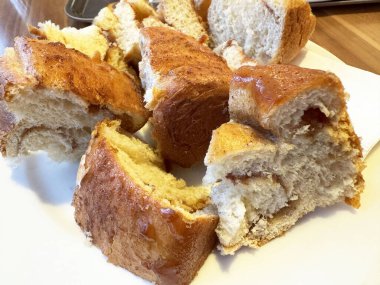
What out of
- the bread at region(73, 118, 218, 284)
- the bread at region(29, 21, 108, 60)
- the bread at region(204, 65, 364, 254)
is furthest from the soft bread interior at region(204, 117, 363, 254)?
the bread at region(29, 21, 108, 60)

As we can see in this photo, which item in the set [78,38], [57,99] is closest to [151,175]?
[57,99]

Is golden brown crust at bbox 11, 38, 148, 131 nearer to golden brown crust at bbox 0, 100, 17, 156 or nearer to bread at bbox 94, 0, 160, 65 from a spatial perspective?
golden brown crust at bbox 0, 100, 17, 156

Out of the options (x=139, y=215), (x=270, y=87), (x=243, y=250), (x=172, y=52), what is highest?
(x=270, y=87)

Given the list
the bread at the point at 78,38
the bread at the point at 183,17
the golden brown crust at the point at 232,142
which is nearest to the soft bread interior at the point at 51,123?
the bread at the point at 78,38

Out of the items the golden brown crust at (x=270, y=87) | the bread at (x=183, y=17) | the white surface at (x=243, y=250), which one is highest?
the golden brown crust at (x=270, y=87)

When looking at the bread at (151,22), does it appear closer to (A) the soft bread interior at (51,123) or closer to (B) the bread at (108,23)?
(B) the bread at (108,23)

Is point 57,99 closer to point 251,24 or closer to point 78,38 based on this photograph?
point 78,38

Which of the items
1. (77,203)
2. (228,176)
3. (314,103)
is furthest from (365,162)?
(77,203)
